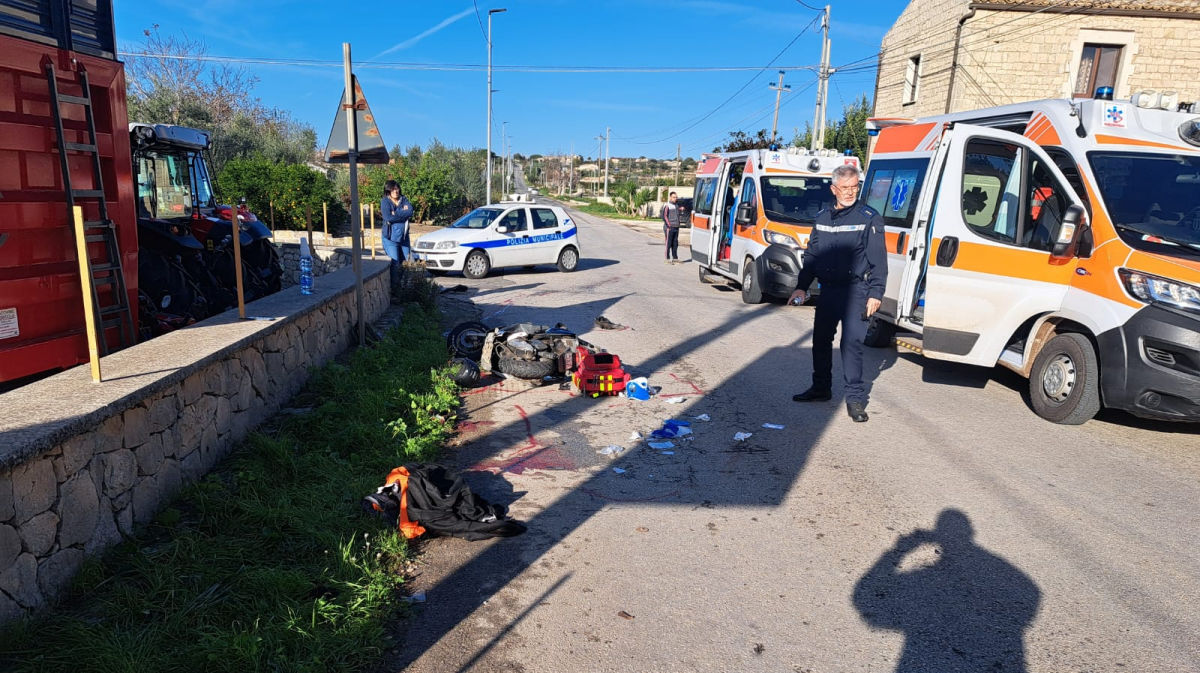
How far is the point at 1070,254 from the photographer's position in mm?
6051

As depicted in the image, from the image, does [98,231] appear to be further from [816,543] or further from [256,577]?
[816,543]

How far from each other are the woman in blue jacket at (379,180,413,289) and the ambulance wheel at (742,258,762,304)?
5.90 metres

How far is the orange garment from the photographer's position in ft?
12.8

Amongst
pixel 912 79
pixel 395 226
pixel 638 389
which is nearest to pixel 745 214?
pixel 395 226

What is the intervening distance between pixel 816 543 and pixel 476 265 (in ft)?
44.1

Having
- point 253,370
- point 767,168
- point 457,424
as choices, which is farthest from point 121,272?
point 767,168

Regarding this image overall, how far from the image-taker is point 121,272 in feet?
16.6

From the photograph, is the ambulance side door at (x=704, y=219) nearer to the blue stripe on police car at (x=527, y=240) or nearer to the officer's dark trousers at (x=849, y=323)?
the blue stripe on police car at (x=527, y=240)

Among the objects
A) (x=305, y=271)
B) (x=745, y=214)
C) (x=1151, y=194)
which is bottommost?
(x=305, y=271)

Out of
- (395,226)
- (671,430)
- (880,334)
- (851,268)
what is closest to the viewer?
(671,430)

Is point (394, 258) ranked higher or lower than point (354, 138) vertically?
lower

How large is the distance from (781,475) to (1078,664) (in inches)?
85.5

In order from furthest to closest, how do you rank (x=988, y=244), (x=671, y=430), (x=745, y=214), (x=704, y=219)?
(x=704, y=219) → (x=745, y=214) → (x=988, y=244) → (x=671, y=430)

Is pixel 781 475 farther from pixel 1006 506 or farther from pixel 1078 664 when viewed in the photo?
pixel 1078 664
